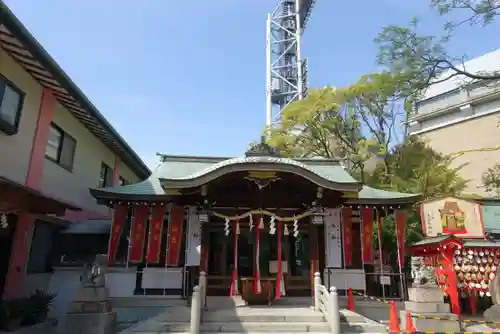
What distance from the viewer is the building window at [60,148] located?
13.7 meters

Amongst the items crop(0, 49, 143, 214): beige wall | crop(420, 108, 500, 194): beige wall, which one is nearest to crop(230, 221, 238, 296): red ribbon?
crop(0, 49, 143, 214): beige wall

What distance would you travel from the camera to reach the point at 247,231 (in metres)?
13.8

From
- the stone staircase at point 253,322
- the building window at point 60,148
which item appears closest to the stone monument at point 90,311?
the stone staircase at point 253,322

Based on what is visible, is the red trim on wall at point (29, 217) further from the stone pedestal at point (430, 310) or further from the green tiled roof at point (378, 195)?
the stone pedestal at point (430, 310)

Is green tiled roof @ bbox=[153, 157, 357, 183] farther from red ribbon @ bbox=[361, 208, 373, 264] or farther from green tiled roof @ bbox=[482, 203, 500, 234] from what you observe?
green tiled roof @ bbox=[482, 203, 500, 234]

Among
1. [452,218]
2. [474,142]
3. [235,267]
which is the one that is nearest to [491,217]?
[452,218]

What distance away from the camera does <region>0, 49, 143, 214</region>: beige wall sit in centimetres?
1109

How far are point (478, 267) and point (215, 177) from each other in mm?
11171

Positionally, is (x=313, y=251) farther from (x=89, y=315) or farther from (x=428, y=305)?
(x=89, y=315)

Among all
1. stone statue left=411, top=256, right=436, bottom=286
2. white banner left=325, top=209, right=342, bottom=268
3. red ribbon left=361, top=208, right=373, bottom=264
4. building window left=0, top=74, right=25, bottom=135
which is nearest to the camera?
building window left=0, top=74, right=25, bottom=135

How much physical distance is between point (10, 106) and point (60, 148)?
3.54 m

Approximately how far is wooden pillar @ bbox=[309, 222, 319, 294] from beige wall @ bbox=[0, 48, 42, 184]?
32.5 feet

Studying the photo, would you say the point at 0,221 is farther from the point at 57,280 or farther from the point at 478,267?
the point at 478,267

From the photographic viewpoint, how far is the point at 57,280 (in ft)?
42.3
